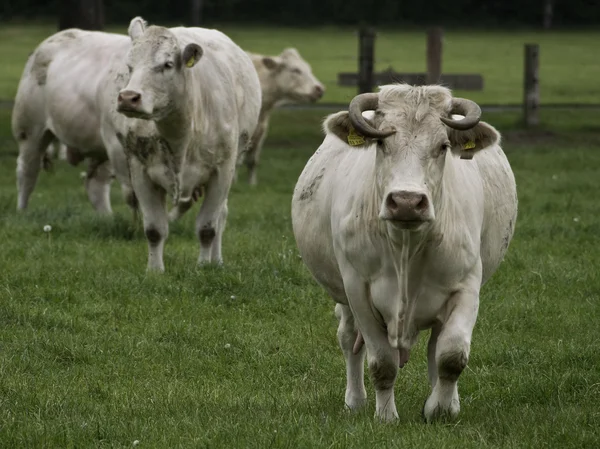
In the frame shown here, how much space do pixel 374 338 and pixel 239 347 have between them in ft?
6.50

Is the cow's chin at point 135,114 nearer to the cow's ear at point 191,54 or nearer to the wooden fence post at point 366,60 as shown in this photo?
the cow's ear at point 191,54

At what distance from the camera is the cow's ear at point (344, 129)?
5.79 m

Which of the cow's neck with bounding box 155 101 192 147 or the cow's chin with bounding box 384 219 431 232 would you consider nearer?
the cow's chin with bounding box 384 219 431 232

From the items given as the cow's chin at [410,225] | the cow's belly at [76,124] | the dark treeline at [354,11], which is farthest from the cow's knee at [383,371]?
the dark treeline at [354,11]

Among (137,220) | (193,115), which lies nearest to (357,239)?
(193,115)

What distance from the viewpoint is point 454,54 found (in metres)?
47.1

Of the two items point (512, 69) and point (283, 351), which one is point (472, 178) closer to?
point (283, 351)

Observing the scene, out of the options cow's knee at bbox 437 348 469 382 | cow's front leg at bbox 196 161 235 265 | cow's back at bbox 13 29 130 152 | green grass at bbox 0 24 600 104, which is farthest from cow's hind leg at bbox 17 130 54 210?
green grass at bbox 0 24 600 104

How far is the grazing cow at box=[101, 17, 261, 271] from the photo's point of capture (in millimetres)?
9414

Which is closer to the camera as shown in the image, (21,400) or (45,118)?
(21,400)

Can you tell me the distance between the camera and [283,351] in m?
7.52

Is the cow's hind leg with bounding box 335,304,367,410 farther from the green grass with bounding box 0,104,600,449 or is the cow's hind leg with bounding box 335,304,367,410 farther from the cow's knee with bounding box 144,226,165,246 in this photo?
the cow's knee with bounding box 144,226,165,246

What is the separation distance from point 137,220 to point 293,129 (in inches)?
538

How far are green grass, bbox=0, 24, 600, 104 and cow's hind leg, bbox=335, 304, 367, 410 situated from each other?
23.9 m
